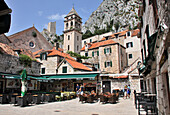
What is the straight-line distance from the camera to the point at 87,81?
21656 millimetres

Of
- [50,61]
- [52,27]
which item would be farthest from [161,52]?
[52,27]

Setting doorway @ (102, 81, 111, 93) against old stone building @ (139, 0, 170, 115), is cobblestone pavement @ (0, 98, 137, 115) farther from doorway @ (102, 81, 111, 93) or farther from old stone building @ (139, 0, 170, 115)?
doorway @ (102, 81, 111, 93)

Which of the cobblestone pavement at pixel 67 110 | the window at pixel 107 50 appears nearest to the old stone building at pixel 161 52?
the cobblestone pavement at pixel 67 110

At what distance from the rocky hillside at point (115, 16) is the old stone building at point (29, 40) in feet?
127

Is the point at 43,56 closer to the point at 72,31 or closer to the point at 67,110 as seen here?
the point at 67,110

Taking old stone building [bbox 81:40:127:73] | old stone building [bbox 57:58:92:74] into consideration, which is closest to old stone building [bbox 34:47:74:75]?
old stone building [bbox 57:58:92:74]

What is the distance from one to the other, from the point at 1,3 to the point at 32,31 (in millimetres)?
33991

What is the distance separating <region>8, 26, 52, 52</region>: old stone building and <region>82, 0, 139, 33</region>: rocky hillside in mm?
38686

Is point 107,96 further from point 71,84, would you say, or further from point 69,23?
point 69,23

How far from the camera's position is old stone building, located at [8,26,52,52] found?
29798mm

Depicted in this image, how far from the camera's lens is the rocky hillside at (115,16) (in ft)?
208

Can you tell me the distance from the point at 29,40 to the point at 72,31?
17582 millimetres

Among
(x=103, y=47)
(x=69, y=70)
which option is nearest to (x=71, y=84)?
(x=69, y=70)

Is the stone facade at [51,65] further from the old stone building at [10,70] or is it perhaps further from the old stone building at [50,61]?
the old stone building at [10,70]
